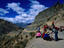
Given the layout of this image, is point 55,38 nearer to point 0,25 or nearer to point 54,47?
point 54,47

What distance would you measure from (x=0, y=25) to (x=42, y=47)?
188680 mm

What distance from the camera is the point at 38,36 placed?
17703 mm

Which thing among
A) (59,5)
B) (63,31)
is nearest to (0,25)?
(59,5)

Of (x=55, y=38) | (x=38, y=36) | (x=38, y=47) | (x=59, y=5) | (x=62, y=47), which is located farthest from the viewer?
(x=59, y=5)

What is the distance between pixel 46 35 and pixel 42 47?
268cm

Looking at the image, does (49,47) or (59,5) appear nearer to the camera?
(49,47)

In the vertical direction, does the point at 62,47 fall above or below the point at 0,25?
above

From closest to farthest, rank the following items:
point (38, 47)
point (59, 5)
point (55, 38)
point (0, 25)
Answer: point (38, 47) → point (55, 38) → point (59, 5) → point (0, 25)

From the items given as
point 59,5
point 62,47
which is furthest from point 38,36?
point 59,5

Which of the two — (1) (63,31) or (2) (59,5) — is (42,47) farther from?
(2) (59,5)

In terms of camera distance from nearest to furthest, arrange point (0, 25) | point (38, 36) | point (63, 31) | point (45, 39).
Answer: point (45, 39), point (38, 36), point (63, 31), point (0, 25)

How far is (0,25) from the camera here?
19300cm

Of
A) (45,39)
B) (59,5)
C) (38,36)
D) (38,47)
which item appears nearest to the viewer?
(38,47)

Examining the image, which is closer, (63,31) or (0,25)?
(63,31)
